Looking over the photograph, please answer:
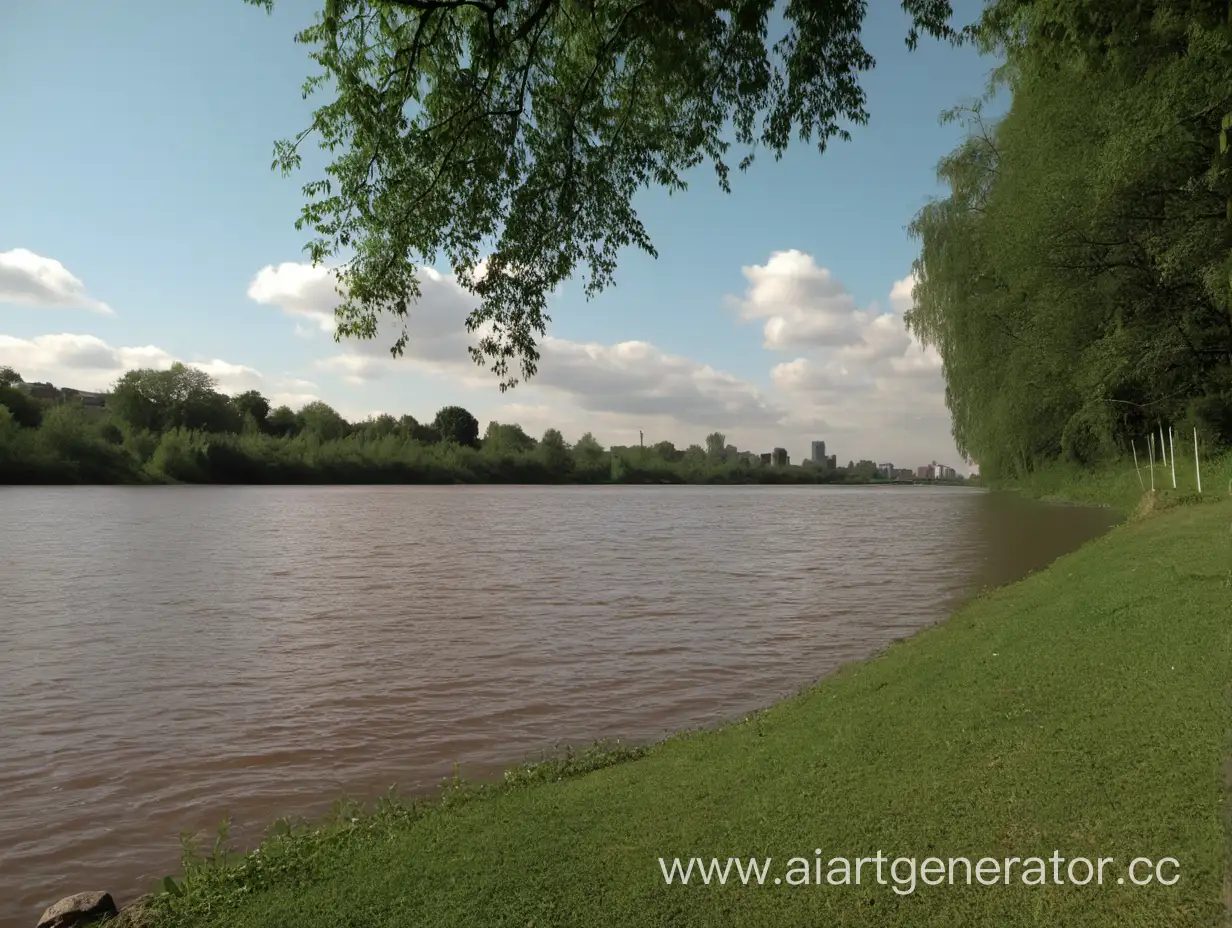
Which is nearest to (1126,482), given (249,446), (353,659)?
(353,659)

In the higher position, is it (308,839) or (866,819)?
(866,819)

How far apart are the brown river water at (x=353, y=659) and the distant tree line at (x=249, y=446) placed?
6750 centimetres

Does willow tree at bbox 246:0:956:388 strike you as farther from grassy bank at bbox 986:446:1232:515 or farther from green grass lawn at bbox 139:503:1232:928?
grassy bank at bbox 986:446:1232:515

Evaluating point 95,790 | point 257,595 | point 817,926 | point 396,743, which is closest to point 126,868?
point 95,790

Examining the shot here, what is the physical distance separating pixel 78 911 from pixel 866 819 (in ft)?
14.7

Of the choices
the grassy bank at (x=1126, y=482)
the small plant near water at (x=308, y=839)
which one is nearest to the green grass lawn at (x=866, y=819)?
the small plant near water at (x=308, y=839)

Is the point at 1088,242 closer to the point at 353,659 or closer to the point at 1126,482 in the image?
the point at 1126,482

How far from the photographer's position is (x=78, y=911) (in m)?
4.76

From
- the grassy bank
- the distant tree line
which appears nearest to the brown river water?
the grassy bank

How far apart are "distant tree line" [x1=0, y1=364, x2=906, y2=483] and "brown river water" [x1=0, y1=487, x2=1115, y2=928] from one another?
67.5 meters

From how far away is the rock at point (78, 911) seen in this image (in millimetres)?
4723

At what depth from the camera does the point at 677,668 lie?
11.0 m

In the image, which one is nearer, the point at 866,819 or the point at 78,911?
the point at 866,819

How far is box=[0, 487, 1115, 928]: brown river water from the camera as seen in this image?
23.0 feet
